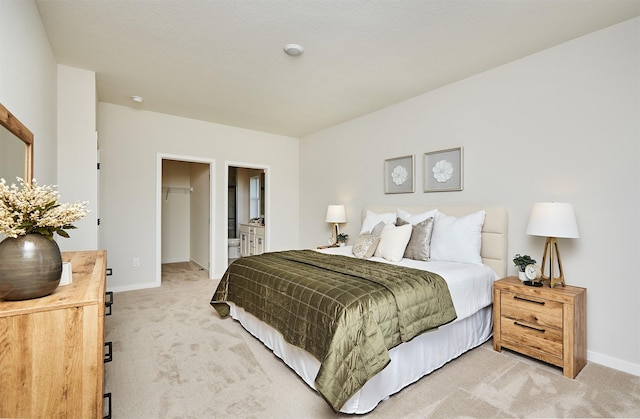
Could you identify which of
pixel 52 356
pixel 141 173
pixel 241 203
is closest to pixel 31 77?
pixel 52 356

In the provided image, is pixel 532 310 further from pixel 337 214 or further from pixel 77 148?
pixel 77 148

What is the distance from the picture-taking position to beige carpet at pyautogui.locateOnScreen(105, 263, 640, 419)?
5.87 ft

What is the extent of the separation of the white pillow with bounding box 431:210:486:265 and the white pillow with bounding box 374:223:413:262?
0.30 meters

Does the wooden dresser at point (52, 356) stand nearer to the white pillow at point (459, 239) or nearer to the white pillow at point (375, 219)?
the white pillow at point (459, 239)

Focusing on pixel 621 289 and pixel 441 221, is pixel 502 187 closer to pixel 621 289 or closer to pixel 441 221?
pixel 441 221

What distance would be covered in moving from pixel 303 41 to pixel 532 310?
2.77 meters

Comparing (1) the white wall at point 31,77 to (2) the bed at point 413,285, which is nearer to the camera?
(1) the white wall at point 31,77

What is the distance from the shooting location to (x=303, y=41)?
2510mm

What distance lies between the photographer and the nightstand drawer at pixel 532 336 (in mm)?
2211

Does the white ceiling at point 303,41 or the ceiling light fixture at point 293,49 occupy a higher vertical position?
the white ceiling at point 303,41

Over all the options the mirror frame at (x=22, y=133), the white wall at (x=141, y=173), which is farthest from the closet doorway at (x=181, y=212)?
the mirror frame at (x=22, y=133)

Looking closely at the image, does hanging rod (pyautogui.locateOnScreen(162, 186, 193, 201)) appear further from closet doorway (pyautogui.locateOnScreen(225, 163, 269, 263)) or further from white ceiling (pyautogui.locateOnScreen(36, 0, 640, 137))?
white ceiling (pyautogui.locateOnScreen(36, 0, 640, 137))

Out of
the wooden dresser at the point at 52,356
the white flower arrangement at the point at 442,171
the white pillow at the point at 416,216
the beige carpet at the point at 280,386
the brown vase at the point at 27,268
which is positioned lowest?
the beige carpet at the point at 280,386

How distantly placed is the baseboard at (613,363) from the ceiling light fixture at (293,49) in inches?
133
